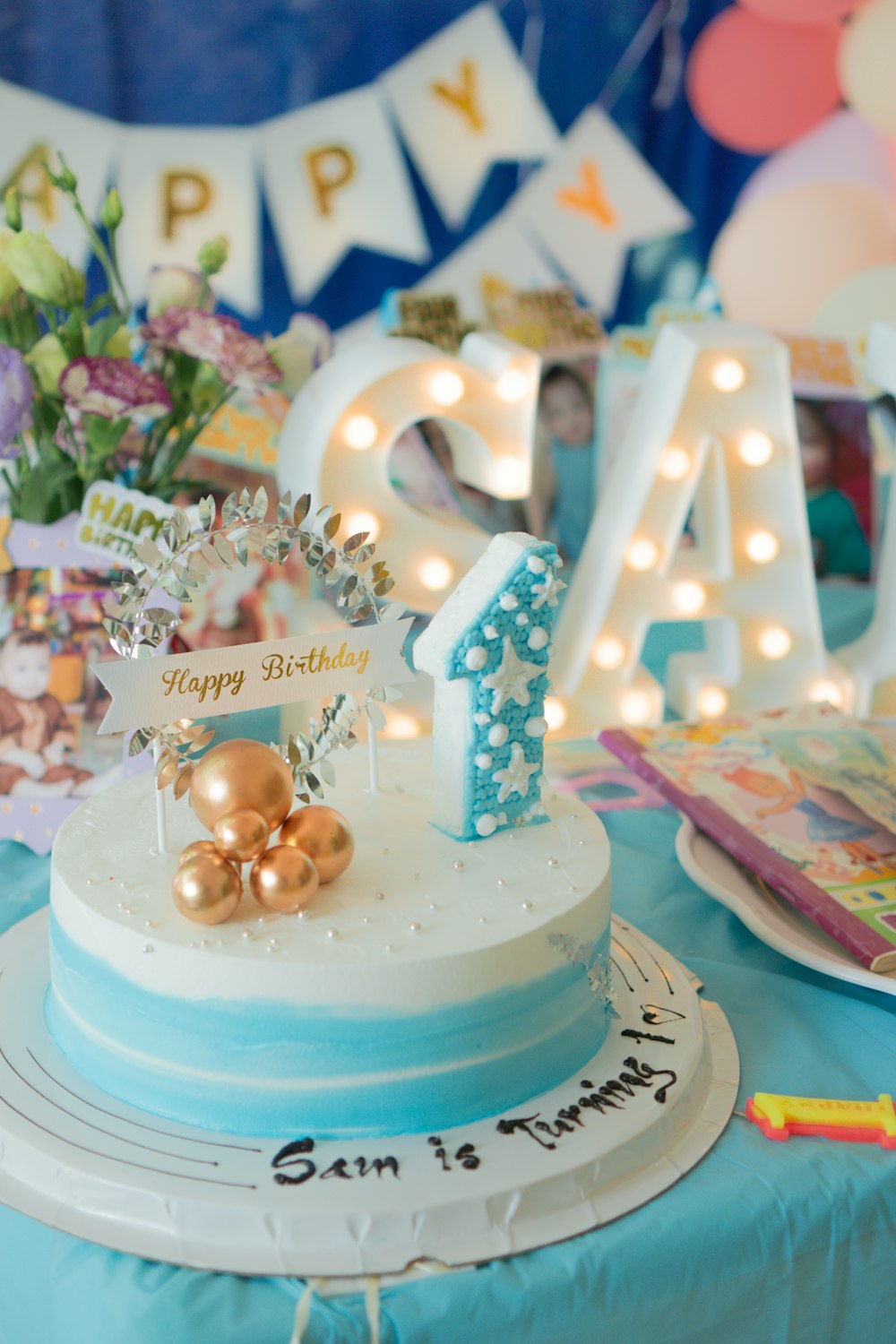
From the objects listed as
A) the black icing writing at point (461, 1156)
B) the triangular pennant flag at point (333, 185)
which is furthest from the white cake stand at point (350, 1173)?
the triangular pennant flag at point (333, 185)

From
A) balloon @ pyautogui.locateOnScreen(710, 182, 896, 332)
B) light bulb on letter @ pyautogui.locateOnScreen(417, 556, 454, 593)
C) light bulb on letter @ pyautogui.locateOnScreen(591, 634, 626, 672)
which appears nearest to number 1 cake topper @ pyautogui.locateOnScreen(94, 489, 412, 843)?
light bulb on letter @ pyautogui.locateOnScreen(417, 556, 454, 593)

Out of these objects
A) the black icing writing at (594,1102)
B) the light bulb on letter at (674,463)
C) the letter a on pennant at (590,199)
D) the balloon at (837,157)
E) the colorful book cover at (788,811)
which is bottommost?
the colorful book cover at (788,811)

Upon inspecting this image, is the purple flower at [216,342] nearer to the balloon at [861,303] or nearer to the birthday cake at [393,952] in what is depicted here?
the birthday cake at [393,952]

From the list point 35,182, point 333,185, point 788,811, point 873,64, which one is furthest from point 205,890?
point 873,64

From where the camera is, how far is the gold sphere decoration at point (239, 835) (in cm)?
97

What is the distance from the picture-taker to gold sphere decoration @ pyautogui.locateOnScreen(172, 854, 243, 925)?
3.03 feet

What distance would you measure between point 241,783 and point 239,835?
4 centimetres

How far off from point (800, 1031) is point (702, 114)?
2642 mm

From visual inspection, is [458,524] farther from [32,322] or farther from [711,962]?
[711,962]

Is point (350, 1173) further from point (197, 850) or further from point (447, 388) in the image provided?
point (447, 388)

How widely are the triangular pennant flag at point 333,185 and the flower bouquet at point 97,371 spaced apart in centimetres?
133

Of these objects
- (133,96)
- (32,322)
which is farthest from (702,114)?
(32,322)

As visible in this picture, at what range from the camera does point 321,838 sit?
989mm

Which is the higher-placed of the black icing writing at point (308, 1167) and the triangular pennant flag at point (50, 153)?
the triangular pennant flag at point (50, 153)
